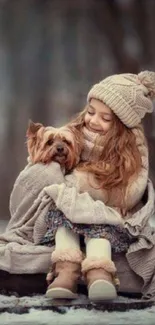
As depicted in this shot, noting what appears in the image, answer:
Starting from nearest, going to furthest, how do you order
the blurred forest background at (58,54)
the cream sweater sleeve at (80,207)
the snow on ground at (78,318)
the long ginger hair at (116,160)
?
the snow on ground at (78,318) → the cream sweater sleeve at (80,207) → the long ginger hair at (116,160) → the blurred forest background at (58,54)

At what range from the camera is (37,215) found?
Answer: 4.18 ft

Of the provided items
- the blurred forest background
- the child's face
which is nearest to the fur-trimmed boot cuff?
the child's face

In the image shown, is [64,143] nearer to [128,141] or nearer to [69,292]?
[128,141]

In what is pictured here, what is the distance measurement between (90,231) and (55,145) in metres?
0.19

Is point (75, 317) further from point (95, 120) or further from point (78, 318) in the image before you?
point (95, 120)

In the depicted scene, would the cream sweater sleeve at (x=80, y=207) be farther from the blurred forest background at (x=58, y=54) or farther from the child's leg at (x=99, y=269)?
the blurred forest background at (x=58, y=54)

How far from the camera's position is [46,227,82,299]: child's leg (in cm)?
115

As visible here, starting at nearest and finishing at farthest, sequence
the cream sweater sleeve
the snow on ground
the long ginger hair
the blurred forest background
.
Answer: the snow on ground
the cream sweater sleeve
the long ginger hair
the blurred forest background

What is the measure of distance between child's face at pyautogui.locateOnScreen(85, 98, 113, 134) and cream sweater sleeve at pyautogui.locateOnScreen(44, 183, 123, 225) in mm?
158

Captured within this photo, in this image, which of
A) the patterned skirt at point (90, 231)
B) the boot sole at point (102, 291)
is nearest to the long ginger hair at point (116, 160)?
the patterned skirt at point (90, 231)

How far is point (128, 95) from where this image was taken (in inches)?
51.8

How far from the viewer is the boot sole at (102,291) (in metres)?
1.13

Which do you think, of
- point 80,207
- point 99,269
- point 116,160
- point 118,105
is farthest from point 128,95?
point 99,269

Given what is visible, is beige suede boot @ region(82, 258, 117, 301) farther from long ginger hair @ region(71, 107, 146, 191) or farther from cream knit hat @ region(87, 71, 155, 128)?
cream knit hat @ region(87, 71, 155, 128)
